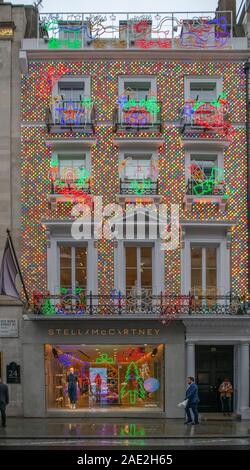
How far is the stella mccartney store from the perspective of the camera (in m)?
28.9

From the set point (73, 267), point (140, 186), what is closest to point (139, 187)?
point (140, 186)

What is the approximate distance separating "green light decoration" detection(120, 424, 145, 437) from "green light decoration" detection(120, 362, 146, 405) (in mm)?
2645

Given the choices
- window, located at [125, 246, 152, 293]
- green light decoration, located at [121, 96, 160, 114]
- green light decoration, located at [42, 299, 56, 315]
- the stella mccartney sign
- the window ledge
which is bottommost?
the stella mccartney sign

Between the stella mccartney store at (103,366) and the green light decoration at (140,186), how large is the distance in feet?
16.4

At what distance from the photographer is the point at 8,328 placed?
95.6 ft

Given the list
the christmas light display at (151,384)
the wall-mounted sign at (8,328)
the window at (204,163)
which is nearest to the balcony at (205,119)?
the window at (204,163)

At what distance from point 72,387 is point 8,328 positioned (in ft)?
10.8

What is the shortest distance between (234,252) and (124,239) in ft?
13.9

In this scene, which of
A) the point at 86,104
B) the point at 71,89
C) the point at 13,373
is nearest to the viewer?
the point at 13,373

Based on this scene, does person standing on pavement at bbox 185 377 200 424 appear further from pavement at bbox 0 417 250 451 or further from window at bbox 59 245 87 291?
window at bbox 59 245 87 291

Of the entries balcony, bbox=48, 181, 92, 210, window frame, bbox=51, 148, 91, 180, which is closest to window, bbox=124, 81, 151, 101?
window frame, bbox=51, 148, 91, 180

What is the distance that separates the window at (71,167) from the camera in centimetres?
2986

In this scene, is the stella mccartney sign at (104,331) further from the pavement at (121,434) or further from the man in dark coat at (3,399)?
the man in dark coat at (3,399)

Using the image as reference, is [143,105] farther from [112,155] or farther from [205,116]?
[205,116]
